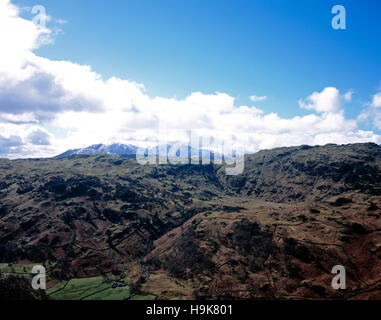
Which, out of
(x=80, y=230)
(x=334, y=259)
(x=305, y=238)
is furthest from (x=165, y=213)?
(x=334, y=259)

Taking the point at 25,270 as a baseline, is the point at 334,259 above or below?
above

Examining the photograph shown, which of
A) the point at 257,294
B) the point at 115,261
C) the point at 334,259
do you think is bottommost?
the point at 115,261

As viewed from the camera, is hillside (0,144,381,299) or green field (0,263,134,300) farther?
green field (0,263,134,300)

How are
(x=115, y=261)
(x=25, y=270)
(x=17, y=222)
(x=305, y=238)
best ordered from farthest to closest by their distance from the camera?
(x=17, y=222), (x=115, y=261), (x=25, y=270), (x=305, y=238)

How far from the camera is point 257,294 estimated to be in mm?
63594

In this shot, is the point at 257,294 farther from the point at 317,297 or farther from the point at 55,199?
the point at 55,199

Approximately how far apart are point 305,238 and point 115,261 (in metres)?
74.8

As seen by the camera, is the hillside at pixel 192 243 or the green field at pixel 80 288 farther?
the green field at pixel 80 288

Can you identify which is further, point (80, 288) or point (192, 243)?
point (192, 243)

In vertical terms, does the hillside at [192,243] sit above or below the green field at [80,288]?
above

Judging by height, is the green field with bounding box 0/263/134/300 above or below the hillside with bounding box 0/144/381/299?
below

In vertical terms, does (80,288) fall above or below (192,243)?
below

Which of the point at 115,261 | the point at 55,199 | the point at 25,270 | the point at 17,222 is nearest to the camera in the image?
the point at 25,270
